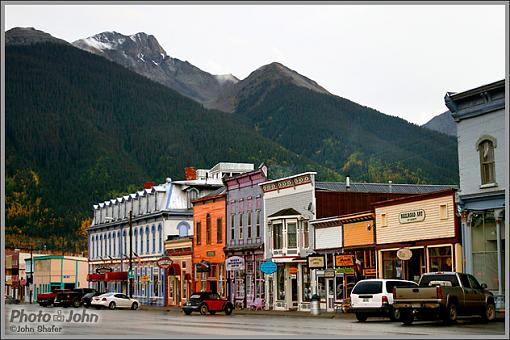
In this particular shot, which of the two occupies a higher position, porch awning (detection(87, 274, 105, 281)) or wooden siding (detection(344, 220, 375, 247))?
wooden siding (detection(344, 220, 375, 247))

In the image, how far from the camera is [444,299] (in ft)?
111

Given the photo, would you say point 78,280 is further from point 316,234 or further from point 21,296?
point 316,234

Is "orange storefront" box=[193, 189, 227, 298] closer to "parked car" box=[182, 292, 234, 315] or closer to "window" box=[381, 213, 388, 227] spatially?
"parked car" box=[182, 292, 234, 315]

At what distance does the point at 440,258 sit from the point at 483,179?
5.68 metres

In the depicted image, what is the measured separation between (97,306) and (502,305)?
123 feet

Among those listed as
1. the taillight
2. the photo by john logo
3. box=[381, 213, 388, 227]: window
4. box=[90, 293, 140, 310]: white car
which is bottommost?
box=[90, 293, 140, 310]: white car

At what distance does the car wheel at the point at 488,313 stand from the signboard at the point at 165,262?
4489cm

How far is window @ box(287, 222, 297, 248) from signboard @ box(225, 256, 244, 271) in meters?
7.02

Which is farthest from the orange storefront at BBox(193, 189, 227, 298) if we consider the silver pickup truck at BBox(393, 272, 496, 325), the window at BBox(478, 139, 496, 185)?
the silver pickup truck at BBox(393, 272, 496, 325)

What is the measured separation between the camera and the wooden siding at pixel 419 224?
146 feet

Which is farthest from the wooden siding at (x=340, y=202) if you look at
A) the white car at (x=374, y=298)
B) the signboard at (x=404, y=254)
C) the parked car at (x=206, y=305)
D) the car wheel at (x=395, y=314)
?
the car wheel at (x=395, y=314)

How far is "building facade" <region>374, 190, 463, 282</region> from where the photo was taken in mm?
44469

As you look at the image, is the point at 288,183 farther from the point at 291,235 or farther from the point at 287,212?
the point at 291,235

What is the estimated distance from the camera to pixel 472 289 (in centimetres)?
3531
